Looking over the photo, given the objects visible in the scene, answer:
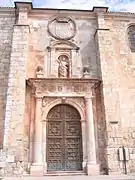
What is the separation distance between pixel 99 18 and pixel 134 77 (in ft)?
11.1

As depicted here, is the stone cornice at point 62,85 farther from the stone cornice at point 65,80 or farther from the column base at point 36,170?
the column base at point 36,170

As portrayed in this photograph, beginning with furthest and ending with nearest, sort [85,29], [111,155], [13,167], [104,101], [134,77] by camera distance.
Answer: [85,29], [134,77], [104,101], [111,155], [13,167]

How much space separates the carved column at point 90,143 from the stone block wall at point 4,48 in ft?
11.4

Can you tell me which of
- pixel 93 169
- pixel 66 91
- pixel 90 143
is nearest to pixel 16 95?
pixel 66 91

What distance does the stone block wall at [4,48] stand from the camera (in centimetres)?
970

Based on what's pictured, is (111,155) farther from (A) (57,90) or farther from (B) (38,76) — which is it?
(B) (38,76)

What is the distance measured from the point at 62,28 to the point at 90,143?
18.7 ft

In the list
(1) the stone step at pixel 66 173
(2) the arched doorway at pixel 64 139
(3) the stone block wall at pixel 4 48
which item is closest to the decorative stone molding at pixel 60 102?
(2) the arched doorway at pixel 64 139

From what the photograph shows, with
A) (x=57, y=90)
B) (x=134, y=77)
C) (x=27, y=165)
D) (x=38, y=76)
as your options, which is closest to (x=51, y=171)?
(x=27, y=165)

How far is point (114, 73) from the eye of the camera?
10.1m

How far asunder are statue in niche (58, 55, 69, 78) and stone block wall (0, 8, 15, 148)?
2.32 m

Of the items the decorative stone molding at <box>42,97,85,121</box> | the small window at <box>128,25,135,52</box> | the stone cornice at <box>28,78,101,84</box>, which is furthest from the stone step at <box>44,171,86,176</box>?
the small window at <box>128,25,135,52</box>

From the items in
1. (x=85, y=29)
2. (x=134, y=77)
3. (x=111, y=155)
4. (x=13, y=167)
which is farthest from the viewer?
(x=85, y=29)

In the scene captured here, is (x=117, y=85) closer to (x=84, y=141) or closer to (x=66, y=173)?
(x=84, y=141)
